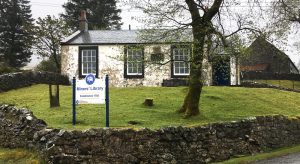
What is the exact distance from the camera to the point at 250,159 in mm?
15867

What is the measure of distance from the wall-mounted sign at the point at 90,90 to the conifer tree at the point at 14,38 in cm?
4379

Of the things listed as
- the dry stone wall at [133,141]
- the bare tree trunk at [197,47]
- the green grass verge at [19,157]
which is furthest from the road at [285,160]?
the green grass verge at [19,157]

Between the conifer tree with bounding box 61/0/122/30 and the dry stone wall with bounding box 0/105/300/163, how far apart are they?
5127 centimetres

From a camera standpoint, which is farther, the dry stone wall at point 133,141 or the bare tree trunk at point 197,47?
the bare tree trunk at point 197,47

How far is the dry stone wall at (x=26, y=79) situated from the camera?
94.3 ft

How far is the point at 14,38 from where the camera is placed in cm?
5975

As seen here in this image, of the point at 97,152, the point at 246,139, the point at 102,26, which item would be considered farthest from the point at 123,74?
the point at 102,26

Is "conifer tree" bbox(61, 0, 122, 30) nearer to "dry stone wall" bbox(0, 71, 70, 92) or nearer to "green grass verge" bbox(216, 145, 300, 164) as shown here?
"dry stone wall" bbox(0, 71, 70, 92)

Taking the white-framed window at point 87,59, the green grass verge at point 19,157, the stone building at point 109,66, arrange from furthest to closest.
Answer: the white-framed window at point 87,59
the stone building at point 109,66
the green grass verge at point 19,157

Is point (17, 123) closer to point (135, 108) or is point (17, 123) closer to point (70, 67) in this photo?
point (135, 108)

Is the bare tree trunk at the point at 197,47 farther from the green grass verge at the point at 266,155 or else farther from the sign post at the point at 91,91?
the sign post at the point at 91,91

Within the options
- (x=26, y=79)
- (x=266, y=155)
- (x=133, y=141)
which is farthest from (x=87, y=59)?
(x=133, y=141)

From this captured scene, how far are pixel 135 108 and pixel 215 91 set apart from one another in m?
8.44

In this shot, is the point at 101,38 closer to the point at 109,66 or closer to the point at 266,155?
the point at 109,66
